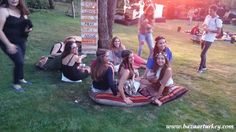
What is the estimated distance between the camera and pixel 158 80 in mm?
6203

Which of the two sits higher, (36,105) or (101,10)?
(101,10)

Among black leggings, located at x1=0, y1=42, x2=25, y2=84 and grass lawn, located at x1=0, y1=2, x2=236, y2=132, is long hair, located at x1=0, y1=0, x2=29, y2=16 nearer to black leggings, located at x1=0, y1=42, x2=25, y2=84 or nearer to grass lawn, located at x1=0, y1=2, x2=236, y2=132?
black leggings, located at x1=0, y1=42, x2=25, y2=84

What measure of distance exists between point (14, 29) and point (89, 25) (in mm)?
3902

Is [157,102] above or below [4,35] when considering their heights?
below

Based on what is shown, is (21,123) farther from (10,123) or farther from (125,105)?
(125,105)

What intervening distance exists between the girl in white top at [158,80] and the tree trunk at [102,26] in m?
3.30

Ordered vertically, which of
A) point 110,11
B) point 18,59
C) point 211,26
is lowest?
point 18,59

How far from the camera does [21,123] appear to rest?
514 centimetres

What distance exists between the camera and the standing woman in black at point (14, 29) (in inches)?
216

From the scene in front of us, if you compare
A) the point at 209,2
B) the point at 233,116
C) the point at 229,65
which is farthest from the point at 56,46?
the point at 209,2

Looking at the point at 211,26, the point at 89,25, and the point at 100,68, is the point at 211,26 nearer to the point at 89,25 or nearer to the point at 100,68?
the point at 89,25

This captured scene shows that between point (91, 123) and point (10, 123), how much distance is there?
1.34 m

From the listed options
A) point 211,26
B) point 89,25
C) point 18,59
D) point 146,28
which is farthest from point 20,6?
point 211,26

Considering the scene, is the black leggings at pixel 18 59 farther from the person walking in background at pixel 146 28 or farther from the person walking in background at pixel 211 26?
the person walking in background at pixel 211 26
